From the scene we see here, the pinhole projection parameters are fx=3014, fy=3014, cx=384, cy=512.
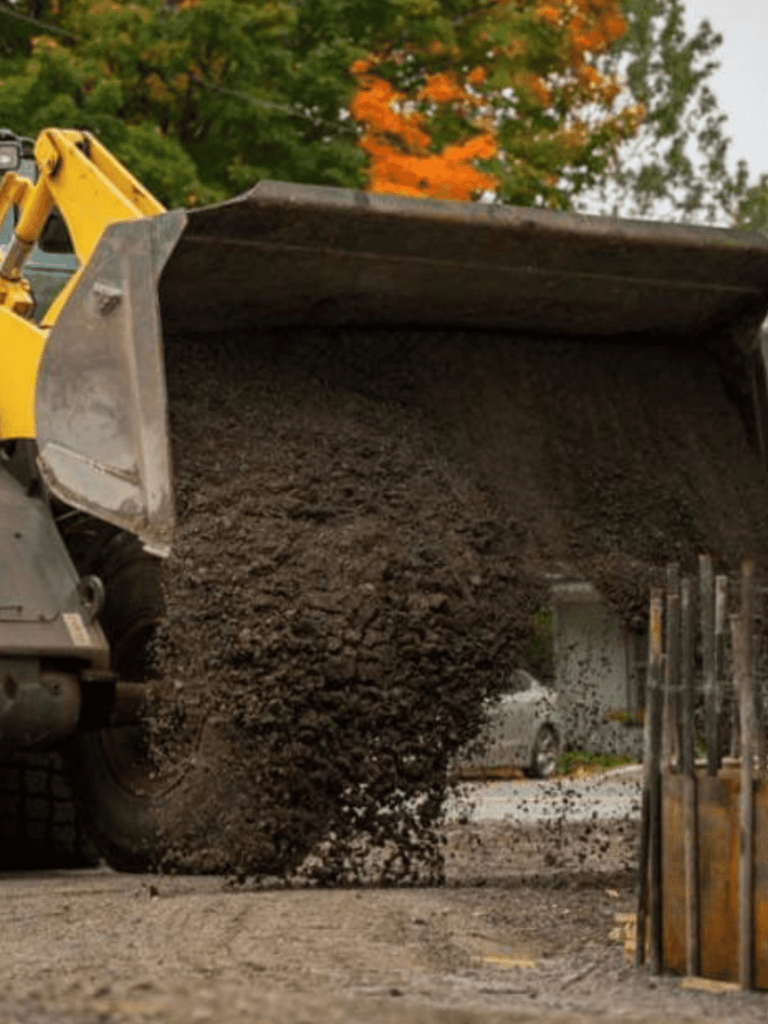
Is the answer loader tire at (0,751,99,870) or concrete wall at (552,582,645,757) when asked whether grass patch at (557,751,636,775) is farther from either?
loader tire at (0,751,99,870)

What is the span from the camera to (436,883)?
1151 cm

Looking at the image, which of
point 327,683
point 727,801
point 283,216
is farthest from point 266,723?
Result: point 727,801

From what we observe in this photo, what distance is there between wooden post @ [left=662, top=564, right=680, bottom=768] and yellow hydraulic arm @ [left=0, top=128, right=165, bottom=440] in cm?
372

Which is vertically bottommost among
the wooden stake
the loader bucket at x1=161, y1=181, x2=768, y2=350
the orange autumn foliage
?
the wooden stake

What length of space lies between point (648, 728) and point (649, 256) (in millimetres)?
3514

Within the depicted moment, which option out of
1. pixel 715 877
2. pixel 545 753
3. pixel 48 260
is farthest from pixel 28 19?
pixel 715 877

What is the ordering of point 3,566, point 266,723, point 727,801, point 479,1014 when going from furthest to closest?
point 3,566 → point 266,723 → point 727,801 → point 479,1014

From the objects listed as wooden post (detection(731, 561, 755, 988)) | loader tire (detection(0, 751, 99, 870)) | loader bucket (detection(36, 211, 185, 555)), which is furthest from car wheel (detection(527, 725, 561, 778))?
wooden post (detection(731, 561, 755, 988))

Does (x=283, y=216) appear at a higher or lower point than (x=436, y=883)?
higher

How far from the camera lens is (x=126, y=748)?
491 inches

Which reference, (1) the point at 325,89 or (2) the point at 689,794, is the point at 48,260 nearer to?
(2) the point at 689,794

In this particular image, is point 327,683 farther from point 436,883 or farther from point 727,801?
point 727,801

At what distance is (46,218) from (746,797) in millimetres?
5413

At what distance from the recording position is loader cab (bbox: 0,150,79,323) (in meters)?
12.9
